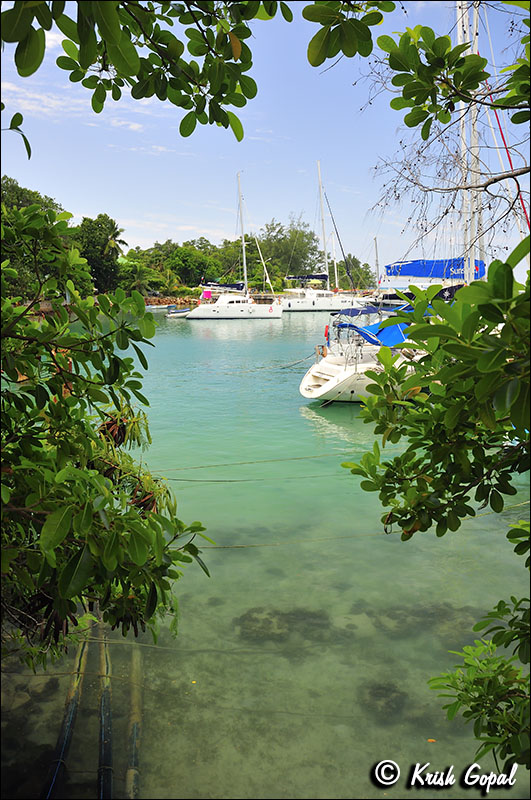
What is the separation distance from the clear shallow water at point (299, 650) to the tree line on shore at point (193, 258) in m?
26.3

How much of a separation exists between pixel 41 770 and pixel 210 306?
136 feet

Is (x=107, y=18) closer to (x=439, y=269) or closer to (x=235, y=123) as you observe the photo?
(x=235, y=123)

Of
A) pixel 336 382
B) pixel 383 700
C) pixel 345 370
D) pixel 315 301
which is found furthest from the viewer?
pixel 315 301

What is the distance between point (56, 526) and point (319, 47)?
983mm

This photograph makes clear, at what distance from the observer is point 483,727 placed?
5.04 ft

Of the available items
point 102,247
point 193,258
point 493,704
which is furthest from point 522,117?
point 193,258

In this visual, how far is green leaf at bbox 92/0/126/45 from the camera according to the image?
817 millimetres

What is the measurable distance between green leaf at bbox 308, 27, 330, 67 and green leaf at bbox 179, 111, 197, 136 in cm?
50

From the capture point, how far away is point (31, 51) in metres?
0.90

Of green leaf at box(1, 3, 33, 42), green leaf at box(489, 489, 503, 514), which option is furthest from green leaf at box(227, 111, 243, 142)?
green leaf at box(489, 489, 503, 514)

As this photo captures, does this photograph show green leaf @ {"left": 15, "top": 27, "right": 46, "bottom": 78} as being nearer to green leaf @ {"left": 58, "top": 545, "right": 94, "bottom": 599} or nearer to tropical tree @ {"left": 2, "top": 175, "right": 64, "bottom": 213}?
green leaf @ {"left": 58, "top": 545, "right": 94, "bottom": 599}

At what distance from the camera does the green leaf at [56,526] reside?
45.9 inches

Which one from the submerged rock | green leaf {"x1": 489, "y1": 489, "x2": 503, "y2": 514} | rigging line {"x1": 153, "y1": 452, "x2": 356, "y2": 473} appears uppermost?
green leaf {"x1": 489, "y1": 489, "x2": 503, "y2": 514}

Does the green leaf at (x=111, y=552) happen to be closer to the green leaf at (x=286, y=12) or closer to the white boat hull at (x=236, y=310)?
the green leaf at (x=286, y=12)
